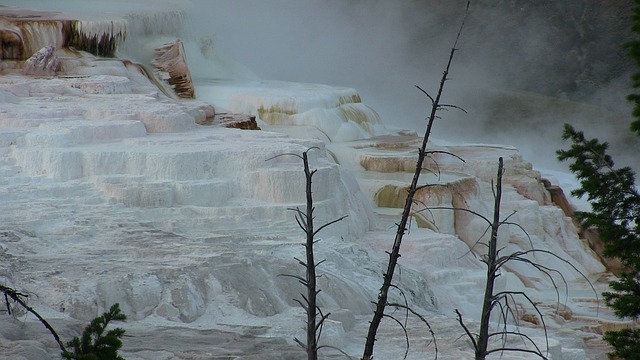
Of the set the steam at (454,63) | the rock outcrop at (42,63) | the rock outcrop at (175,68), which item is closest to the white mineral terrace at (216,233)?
the rock outcrop at (42,63)

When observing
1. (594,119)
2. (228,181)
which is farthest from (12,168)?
(594,119)

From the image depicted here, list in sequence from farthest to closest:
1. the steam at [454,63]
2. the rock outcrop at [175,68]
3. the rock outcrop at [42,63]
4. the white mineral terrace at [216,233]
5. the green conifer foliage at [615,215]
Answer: the steam at [454,63], the rock outcrop at [175,68], the rock outcrop at [42,63], the green conifer foliage at [615,215], the white mineral terrace at [216,233]

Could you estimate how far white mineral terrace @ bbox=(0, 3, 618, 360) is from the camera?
9.09 m

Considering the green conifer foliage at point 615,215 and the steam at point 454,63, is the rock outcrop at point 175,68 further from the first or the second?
the steam at point 454,63

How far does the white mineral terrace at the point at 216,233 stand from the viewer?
9094 millimetres

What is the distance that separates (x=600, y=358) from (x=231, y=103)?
27.3 ft

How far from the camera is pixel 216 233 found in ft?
37.2

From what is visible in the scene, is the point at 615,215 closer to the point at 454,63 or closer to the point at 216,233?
the point at 216,233

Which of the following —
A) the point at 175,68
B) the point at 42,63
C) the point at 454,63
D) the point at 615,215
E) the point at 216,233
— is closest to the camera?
the point at 216,233

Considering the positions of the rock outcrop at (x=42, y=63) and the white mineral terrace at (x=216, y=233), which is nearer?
the white mineral terrace at (x=216, y=233)

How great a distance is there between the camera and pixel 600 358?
11375 millimetres

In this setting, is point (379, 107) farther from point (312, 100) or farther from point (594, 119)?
point (312, 100)

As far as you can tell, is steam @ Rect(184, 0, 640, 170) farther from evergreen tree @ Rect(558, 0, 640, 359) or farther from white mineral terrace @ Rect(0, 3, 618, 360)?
evergreen tree @ Rect(558, 0, 640, 359)

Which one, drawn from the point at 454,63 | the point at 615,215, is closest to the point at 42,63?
the point at 615,215
